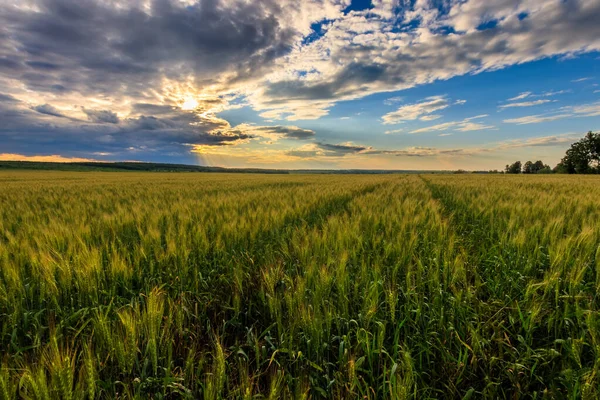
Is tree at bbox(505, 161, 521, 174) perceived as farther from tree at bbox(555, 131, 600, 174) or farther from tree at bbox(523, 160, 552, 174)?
tree at bbox(555, 131, 600, 174)

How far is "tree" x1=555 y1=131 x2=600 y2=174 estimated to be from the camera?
74.7 meters

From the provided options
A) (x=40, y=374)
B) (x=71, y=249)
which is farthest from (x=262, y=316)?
(x=71, y=249)

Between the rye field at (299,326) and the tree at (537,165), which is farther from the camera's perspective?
the tree at (537,165)

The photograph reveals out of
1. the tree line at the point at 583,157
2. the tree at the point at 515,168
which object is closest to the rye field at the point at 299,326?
the tree line at the point at 583,157

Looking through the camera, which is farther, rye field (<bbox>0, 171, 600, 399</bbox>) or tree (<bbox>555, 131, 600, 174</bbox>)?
tree (<bbox>555, 131, 600, 174</bbox>)

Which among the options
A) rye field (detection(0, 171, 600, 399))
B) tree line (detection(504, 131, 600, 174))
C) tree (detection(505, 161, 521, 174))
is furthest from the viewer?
tree (detection(505, 161, 521, 174))

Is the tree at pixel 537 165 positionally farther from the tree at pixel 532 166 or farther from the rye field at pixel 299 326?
the rye field at pixel 299 326

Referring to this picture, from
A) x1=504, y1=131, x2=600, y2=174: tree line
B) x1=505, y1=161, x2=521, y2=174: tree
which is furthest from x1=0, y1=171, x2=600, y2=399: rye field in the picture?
x1=505, y1=161, x2=521, y2=174: tree

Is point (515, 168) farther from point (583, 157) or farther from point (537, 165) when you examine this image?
point (583, 157)

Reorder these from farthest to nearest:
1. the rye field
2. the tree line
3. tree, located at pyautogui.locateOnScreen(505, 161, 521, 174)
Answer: tree, located at pyautogui.locateOnScreen(505, 161, 521, 174) → the tree line → the rye field

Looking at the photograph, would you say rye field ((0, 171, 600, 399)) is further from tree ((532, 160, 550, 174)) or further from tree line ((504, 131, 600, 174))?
tree ((532, 160, 550, 174))

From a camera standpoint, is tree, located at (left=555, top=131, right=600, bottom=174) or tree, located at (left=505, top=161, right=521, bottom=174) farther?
tree, located at (left=505, top=161, right=521, bottom=174)

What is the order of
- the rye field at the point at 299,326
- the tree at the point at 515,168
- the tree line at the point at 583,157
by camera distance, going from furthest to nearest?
the tree at the point at 515,168
the tree line at the point at 583,157
the rye field at the point at 299,326

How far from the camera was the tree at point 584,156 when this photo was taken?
74688 millimetres
